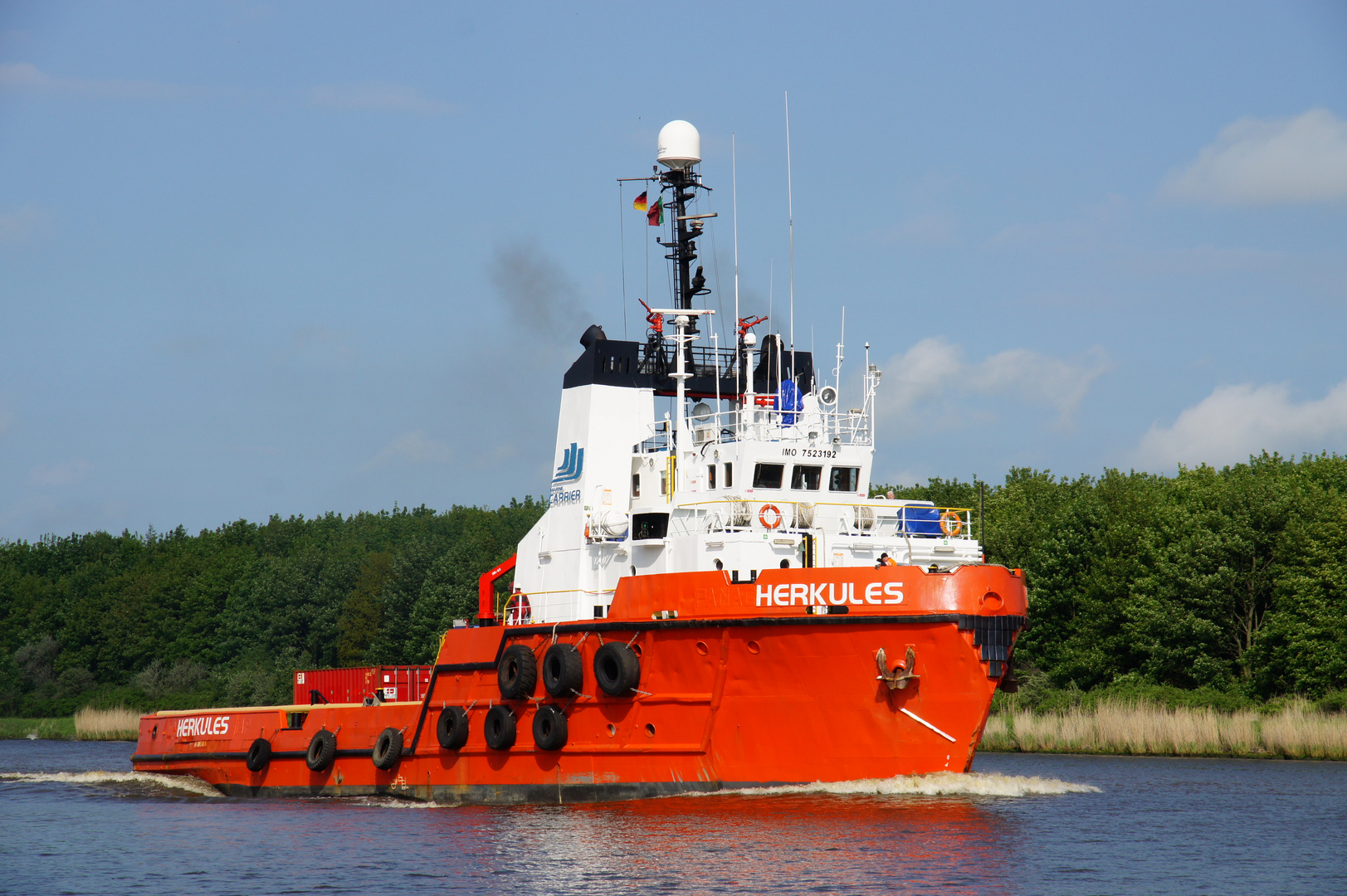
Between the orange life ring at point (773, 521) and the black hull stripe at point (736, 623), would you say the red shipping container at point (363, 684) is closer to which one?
the black hull stripe at point (736, 623)

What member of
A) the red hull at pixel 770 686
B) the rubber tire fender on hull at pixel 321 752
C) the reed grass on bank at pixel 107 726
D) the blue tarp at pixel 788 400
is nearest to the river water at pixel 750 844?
the red hull at pixel 770 686

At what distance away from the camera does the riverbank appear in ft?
181

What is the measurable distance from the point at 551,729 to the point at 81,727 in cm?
3953

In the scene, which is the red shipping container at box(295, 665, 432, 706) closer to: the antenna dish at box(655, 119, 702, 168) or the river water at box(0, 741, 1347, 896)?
the river water at box(0, 741, 1347, 896)

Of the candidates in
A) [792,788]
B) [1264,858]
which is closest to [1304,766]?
[1264,858]

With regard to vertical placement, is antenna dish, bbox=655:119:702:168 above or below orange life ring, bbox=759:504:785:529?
above

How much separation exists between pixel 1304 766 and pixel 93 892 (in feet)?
78.0

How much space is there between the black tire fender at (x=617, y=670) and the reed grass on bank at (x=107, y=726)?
125 feet

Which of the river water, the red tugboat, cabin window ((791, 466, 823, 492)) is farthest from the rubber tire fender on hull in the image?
cabin window ((791, 466, 823, 492))

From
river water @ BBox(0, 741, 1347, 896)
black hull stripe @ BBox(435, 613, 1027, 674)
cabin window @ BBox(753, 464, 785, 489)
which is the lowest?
river water @ BBox(0, 741, 1347, 896)

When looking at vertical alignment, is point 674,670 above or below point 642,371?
below

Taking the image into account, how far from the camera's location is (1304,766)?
29.2 meters

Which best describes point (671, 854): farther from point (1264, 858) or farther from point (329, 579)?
point (329, 579)

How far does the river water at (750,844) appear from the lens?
16.5 metres
